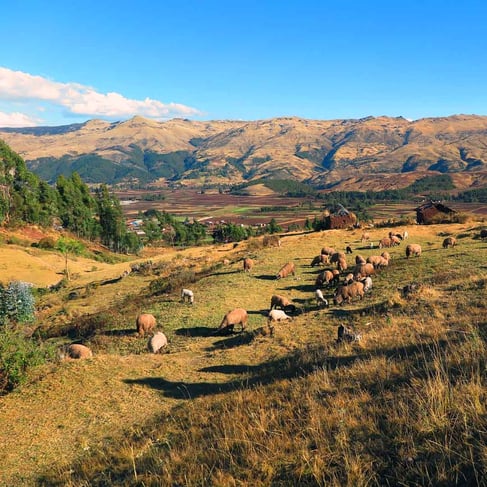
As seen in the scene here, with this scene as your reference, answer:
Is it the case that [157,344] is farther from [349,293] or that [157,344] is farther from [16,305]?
[16,305]

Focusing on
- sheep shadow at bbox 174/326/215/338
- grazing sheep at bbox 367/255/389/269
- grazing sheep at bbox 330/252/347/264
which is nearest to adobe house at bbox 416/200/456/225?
grazing sheep at bbox 330/252/347/264

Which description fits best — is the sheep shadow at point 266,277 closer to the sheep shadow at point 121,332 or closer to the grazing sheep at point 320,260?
the grazing sheep at point 320,260

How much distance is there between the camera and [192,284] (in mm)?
30391

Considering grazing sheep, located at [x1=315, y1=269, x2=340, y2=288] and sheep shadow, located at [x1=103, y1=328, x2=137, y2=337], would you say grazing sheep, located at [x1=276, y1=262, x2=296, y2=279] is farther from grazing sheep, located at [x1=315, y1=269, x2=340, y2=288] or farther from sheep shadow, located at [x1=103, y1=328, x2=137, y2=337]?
sheep shadow, located at [x1=103, y1=328, x2=137, y2=337]

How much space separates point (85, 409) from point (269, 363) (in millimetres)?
6043

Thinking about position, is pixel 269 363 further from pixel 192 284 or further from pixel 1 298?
pixel 1 298

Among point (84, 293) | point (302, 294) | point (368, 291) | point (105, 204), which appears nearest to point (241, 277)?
point (302, 294)

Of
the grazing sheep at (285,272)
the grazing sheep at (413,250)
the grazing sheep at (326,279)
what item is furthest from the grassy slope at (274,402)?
the grazing sheep at (413,250)

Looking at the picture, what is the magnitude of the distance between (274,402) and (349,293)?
586 inches

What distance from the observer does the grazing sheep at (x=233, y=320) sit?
1859 cm

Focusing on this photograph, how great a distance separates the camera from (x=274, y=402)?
23.3ft

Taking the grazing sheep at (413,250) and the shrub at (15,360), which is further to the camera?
A: the grazing sheep at (413,250)

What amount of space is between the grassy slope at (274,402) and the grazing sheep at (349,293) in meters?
1.09

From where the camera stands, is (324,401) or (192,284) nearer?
(324,401)
